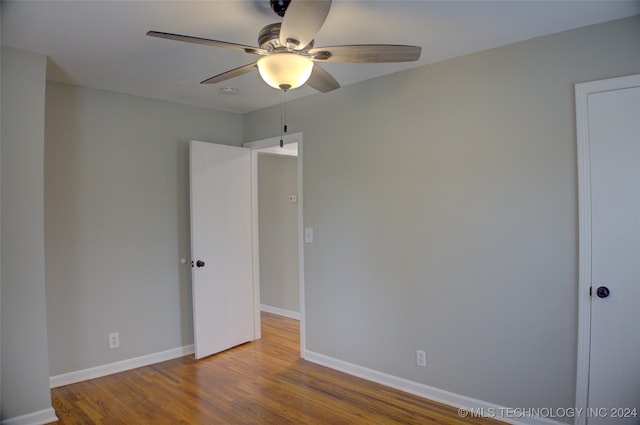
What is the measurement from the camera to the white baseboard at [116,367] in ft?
10.2

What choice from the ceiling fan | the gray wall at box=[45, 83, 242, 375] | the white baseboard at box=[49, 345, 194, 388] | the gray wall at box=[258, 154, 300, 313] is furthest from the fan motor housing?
the gray wall at box=[258, 154, 300, 313]

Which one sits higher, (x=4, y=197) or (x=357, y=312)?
(x=4, y=197)

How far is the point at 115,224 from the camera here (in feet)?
11.1

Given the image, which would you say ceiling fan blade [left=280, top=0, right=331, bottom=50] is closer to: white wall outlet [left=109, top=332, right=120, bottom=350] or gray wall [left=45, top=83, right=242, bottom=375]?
gray wall [left=45, top=83, right=242, bottom=375]

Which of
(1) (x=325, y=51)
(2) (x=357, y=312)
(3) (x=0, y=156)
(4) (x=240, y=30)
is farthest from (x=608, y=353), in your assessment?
(3) (x=0, y=156)

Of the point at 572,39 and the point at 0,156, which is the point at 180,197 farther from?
the point at 572,39

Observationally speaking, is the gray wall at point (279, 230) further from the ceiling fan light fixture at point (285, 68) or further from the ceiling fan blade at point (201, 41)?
the ceiling fan blade at point (201, 41)

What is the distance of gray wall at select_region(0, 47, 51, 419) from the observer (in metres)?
2.41

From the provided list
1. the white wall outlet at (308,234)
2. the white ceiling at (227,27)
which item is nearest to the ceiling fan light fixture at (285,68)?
the white ceiling at (227,27)

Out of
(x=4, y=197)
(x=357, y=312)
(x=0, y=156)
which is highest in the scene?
(x=0, y=156)

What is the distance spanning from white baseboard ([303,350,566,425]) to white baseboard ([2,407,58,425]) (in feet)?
6.46

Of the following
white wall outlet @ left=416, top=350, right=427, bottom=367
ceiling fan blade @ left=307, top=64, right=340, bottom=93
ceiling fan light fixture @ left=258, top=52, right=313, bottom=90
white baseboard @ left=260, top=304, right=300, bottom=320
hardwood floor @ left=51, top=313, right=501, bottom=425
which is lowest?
hardwood floor @ left=51, top=313, right=501, bottom=425

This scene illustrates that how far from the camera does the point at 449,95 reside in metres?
2.76

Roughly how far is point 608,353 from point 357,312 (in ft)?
5.57
